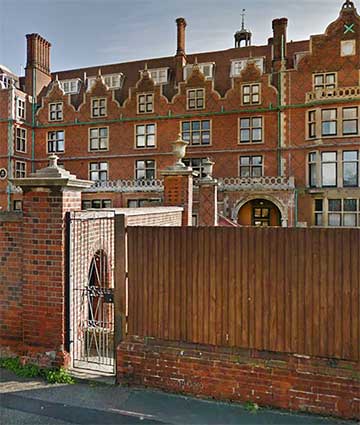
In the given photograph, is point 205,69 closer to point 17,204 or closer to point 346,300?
point 17,204

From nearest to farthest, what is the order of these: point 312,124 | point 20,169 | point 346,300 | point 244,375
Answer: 1. point 346,300
2. point 244,375
3. point 312,124
4. point 20,169

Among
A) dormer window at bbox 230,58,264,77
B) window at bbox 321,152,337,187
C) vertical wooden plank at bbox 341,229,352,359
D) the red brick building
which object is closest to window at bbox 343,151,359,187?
the red brick building

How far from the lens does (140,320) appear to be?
13.8 ft

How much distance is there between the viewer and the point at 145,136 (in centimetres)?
2489

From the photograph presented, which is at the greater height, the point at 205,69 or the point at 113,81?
the point at 205,69

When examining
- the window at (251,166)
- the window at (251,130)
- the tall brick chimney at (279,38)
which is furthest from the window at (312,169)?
the tall brick chimney at (279,38)

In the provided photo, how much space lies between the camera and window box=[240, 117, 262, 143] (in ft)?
73.5

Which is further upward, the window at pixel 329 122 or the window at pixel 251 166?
the window at pixel 329 122

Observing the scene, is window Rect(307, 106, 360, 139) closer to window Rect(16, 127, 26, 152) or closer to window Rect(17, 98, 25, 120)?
window Rect(16, 127, 26, 152)

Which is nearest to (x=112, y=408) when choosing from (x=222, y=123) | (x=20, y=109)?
(x=222, y=123)

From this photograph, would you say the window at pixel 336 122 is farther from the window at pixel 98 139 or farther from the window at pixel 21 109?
the window at pixel 21 109

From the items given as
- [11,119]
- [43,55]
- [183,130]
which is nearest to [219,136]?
[183,130]

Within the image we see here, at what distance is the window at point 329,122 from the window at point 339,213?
4083mm

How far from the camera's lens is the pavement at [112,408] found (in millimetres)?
3420
